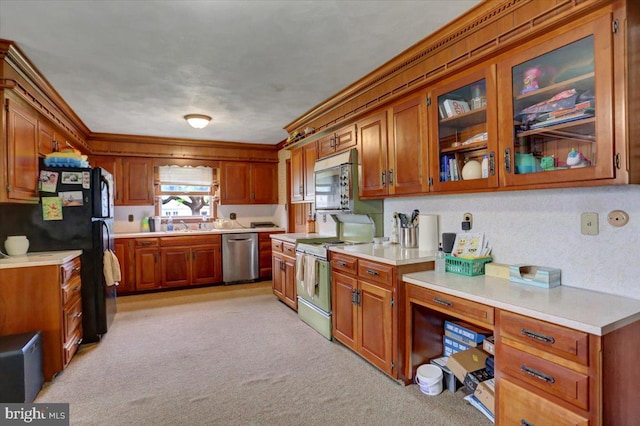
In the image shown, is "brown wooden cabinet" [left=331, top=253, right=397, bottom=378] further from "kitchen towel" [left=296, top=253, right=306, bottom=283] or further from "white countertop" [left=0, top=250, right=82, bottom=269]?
"white countertop" [left=0, top=250, right=82, bottom=269]

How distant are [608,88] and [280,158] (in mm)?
5312

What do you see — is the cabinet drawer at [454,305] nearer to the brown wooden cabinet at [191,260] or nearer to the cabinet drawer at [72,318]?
the cabinet drawer at [72,318]

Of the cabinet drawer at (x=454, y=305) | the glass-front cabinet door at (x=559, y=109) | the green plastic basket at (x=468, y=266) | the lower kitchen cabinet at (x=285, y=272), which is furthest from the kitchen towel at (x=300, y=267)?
the glass-front cabinet door at (x=559, y=109)

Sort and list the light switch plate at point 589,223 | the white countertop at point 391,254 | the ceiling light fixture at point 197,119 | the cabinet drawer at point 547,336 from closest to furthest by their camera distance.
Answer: the cabinet drawer at point 547,336, the light switch plate at point 589,223, the white countertop at point 391,254, the ceiling light fixture at point 197,119

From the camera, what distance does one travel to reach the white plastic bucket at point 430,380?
86.6 inches

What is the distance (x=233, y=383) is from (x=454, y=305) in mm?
1670

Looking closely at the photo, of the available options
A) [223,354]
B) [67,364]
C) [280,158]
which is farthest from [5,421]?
[280,158]

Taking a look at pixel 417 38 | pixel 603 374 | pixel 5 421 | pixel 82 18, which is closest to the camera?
pixel 603 374

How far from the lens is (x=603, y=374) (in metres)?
1.30

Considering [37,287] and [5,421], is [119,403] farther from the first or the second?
[37,287]

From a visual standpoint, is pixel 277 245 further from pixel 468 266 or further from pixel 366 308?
pixel 468 266

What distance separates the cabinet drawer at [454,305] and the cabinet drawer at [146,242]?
14.2 feet

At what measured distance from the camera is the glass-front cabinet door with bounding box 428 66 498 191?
2014mm

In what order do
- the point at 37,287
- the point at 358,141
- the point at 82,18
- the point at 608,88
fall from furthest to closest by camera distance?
1. the point at 358,141
2. the point at 37,287
3. the point at 82,18
4. the point at 608,88
